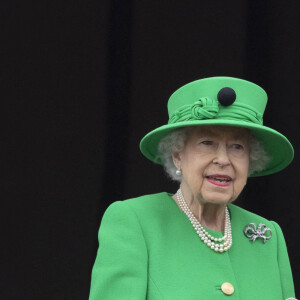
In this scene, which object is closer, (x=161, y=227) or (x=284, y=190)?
(x=161, y=227)

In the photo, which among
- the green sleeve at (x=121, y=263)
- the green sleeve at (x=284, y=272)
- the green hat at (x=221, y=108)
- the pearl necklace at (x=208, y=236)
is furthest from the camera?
the green sleeve at (x=284, y=272)

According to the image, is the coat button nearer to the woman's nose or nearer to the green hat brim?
the woman's nose

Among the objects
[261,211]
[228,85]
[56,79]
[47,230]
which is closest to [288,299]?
[228,85]

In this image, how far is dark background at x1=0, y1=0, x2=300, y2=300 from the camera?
11.1ft

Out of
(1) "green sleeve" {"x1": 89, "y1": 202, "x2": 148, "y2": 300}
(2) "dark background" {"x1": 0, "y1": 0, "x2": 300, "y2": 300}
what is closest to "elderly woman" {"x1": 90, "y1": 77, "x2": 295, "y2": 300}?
(1) "green sleeve" {"x1": 89, "y1": 202, "x2": 148, "y2": 300}

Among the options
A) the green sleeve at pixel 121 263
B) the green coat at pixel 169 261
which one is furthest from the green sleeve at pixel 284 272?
the green sleeve at pixel 121 263

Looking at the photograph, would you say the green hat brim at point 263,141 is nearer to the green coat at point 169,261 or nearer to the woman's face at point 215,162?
the woman's face at point 215,162

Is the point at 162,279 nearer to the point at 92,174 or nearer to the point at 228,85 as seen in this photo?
the point at 228,85

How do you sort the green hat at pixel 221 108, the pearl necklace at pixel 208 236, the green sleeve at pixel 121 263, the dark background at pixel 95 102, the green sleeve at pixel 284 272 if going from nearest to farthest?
the green sleeve at pixel 121 263
the green hat at pixel 221 108
the pearl necklace at pixel 208 236
the green sleeve at pixel 284 272
the dark background at pixel 95 102

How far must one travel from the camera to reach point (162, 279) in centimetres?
220

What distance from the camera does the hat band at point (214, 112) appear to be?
225 cm

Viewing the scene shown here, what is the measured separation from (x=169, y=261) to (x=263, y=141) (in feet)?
2.05

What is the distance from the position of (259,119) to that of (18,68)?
61.1 inches

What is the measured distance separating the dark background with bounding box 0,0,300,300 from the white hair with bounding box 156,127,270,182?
94 cm
